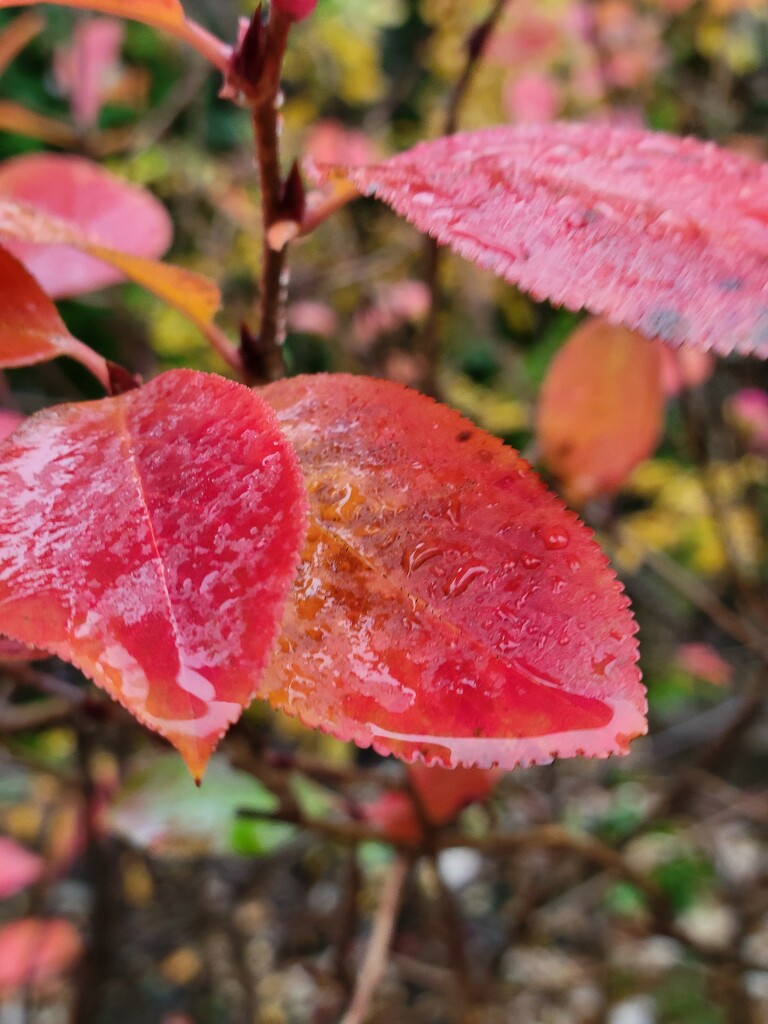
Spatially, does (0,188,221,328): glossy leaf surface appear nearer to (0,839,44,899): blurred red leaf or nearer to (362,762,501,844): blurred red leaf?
(362,762,501,844): blurred red leaf

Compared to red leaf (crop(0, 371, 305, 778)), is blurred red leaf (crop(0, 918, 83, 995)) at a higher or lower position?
lower

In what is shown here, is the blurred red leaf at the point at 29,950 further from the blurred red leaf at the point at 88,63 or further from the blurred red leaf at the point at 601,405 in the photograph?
the blurred red leaf at the point at 88,63

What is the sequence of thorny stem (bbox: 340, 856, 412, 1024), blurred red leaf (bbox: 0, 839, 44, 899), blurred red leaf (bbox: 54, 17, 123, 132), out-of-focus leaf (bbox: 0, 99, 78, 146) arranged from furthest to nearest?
blurred red leaf (bbox: 54, 17, 123, 132) < blurred red leaf (bbox: 0, 839, 44, 899) < out-of-focus leaf (bbox: 0, 99, 78, 146) < thorny stem (bbox: 340, 856, 412, 1024)

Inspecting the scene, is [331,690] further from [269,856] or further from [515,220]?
[269,856]

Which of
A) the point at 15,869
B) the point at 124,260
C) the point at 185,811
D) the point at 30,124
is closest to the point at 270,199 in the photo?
the point at 124,260

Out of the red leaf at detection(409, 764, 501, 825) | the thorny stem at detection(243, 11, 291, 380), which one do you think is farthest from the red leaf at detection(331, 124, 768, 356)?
the red leaf at detection(409, 764, 501, 825)

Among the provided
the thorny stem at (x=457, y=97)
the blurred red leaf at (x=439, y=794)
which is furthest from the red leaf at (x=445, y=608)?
the blurred red leaf at (x=439, y=794)
